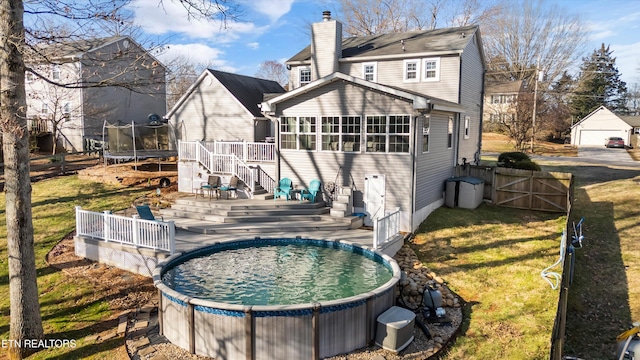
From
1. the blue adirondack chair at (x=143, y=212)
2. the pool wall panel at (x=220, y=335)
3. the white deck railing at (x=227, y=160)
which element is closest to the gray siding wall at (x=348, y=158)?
the white deck railing at (x=227, y=160)

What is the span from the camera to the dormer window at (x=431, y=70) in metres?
19.7

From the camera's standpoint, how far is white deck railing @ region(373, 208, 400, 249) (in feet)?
38.5

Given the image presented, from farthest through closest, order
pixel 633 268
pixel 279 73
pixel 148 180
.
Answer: pixel 279 73 < pixel 148 180 < pixel 633 268

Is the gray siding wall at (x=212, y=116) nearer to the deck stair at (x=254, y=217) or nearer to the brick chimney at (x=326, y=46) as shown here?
the brick chimney at (x=326, y=46)

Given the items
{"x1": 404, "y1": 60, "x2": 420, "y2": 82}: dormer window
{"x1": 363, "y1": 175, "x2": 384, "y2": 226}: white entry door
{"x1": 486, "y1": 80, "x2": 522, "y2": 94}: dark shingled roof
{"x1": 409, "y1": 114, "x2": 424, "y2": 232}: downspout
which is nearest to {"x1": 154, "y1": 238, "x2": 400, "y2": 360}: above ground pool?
{"x1": 363, "y1": 175, "x2": 384, "y2": 226}: white entry door

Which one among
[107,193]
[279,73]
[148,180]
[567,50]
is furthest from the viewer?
[279,73]

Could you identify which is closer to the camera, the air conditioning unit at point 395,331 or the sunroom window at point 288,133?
the air conditioning unit at point 395,331

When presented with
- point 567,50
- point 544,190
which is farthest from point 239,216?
point 567,50

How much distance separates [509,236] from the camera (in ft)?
47.2

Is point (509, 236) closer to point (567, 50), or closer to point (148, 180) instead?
point (148, 180)

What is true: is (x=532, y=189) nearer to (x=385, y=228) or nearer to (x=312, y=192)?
(x=385, y=228)

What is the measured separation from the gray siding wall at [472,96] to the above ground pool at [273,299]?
12.0m

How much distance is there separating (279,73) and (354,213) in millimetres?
63538

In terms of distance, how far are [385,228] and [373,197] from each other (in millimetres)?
2955
